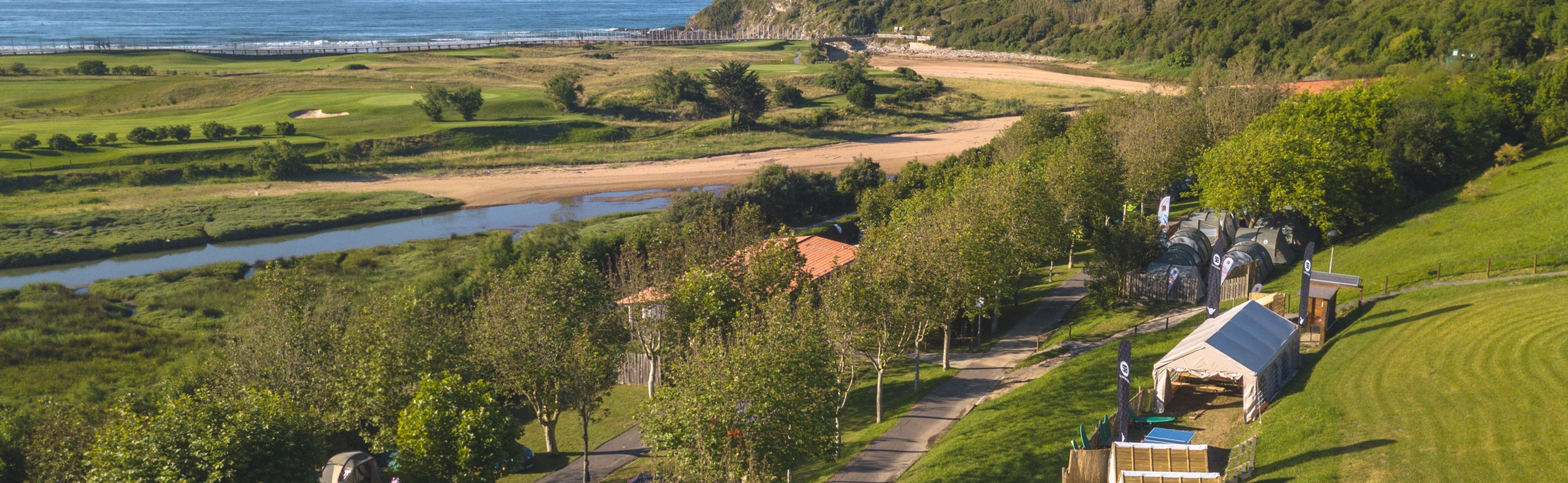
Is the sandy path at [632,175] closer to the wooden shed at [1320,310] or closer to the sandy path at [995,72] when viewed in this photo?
the sandy path at [995,72]

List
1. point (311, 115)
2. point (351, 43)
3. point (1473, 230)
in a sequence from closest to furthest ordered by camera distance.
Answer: point (1473, 230) → point (311, 115) → point (351, 43)

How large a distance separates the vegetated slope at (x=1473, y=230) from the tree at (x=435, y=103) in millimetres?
74009

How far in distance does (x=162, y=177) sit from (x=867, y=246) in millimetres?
59297

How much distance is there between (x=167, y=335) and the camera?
40500 mm

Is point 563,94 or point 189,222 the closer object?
point 189,222

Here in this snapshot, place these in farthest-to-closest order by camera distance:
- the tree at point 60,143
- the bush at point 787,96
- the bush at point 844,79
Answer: the bush at point 844,79 → the bush at point 787,96 → the tree at point 60,143

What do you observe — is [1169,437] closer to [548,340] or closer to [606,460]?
[606,460]

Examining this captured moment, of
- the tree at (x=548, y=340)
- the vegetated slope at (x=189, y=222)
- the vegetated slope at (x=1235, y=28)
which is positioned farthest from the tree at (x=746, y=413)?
the vegetated slope at (x=1235, y=28)

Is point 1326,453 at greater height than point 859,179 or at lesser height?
lesser

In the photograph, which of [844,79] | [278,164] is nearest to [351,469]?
[278,164]

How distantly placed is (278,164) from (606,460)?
5550 centimetres

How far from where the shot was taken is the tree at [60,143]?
71.5 m

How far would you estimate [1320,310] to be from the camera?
25.9m

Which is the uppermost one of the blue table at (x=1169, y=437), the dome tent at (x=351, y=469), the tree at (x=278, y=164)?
the tree at (x=278, y=164)
